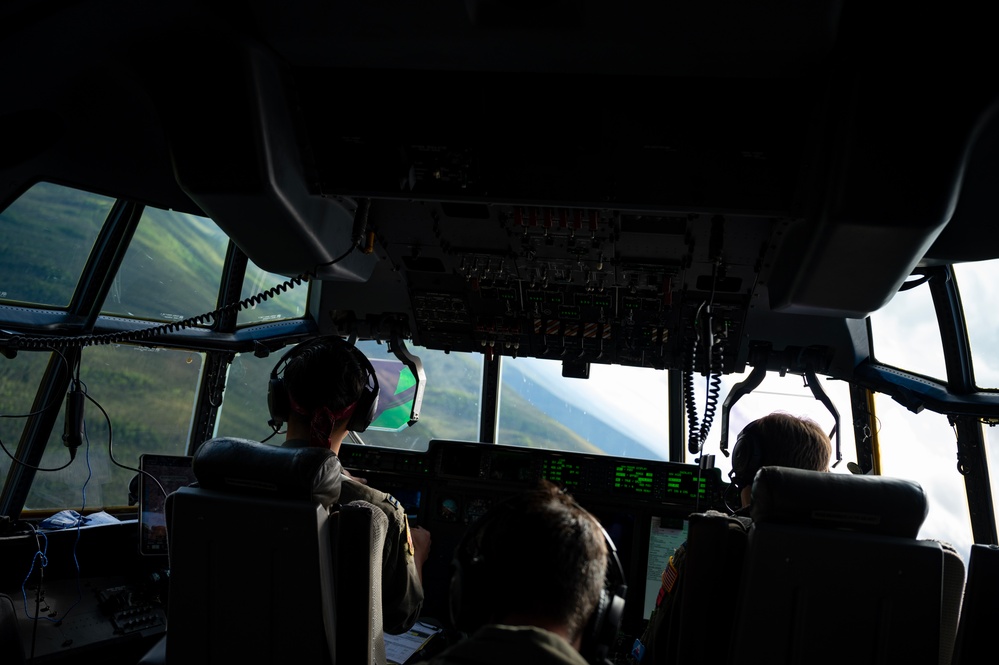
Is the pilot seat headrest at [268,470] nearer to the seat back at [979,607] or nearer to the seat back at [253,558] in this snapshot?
the seat back at [253,558]

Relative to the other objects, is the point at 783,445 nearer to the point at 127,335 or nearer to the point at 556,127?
the point at 556,127

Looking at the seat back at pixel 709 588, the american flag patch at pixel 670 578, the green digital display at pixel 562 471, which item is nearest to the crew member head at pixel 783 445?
the american flag patch at pixel 670 578

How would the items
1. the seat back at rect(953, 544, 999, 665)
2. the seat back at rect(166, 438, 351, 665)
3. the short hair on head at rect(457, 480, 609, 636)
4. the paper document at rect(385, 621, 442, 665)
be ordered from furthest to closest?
the paper document at rect(385, 621, 442, 665) → the seat back at rect(166, 438, 351, 665) → the seat back at rect(953, 544, 999, 665) → the short hair on head at rect(457, 480, 609, 636)

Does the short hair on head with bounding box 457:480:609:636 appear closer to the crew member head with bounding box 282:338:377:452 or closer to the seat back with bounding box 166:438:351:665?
the seat back with bounding box 166:438:351:665

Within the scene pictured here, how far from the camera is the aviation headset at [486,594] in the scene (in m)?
0.97

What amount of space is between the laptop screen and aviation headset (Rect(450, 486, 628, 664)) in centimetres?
202

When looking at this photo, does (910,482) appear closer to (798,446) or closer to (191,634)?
(798,446)

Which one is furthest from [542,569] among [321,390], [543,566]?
[321,390]

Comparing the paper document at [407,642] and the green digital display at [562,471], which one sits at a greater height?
the green digital display at [562,471]

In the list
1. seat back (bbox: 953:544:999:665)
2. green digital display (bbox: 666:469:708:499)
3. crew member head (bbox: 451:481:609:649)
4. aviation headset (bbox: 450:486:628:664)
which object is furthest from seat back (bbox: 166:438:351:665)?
green digital display (bbox: 666:469:708:499)

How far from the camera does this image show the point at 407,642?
7.72 feet

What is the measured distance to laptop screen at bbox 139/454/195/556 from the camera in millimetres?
2691

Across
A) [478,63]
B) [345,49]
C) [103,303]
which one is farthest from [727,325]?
[103,303]

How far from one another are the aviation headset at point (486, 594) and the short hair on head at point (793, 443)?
3.08 ft
